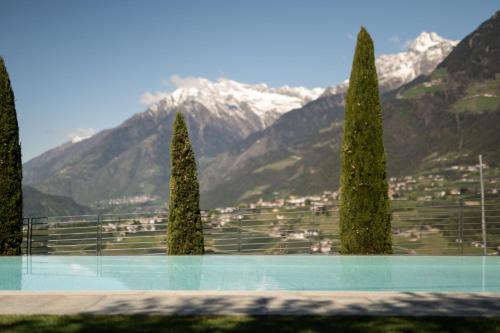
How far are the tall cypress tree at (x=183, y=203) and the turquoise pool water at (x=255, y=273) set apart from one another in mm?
842

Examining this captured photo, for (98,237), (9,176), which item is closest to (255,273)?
(98,237)

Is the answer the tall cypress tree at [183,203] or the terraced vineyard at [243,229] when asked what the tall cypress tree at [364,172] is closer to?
the terraced vineyard at [243,229]

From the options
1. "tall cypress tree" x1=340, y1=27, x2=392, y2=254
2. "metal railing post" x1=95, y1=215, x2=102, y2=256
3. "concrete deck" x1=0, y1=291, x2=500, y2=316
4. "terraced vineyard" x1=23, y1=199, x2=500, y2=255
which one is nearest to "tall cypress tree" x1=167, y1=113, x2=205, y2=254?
"terraced vineyard" x1=23, y1=199, x2=500, y2=255

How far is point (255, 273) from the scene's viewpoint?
1020 cm

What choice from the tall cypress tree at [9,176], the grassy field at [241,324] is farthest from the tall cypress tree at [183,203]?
the grassy field at [241,324]

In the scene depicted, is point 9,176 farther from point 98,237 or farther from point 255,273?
point 255,273

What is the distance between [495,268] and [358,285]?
4081 millimetres

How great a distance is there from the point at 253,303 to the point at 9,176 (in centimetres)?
1100

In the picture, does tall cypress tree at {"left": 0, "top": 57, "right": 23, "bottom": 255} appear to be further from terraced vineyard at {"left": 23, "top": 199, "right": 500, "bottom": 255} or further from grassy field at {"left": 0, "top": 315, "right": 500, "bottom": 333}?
grassy field at {"left": 0, "top": 315, "right": 500, "bottom": 333}

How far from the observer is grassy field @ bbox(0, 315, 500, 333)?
508cm

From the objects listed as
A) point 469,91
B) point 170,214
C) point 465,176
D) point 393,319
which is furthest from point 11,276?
point 469,91

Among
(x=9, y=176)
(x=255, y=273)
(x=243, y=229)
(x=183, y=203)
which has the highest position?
(x=9, y=176)

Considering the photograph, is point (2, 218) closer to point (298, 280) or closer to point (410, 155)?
point (298, 280)

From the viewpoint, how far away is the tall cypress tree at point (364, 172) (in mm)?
13680
